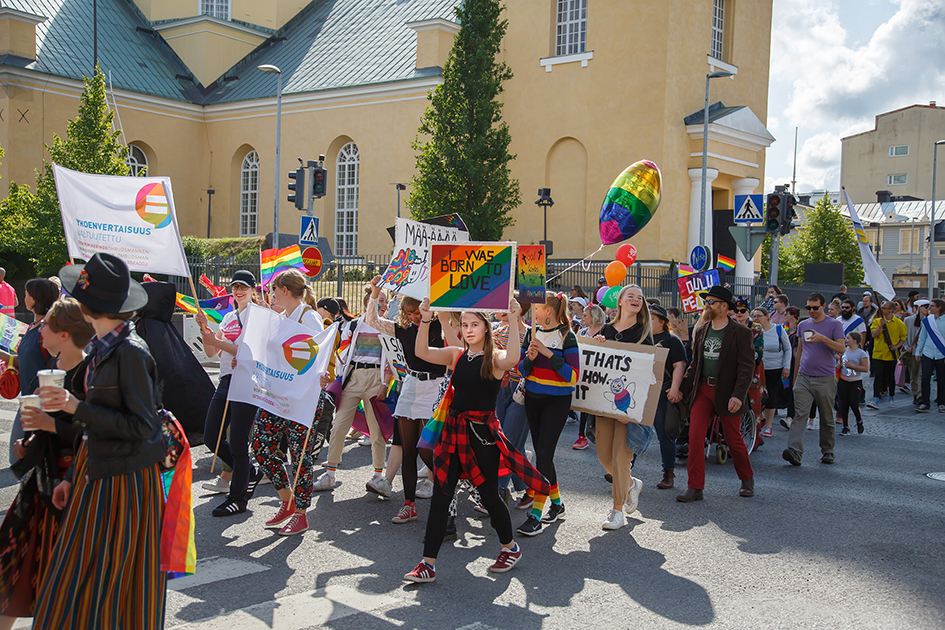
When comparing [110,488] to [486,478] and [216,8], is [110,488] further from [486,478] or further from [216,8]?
[216,8]

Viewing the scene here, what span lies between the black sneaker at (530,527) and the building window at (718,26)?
29.1 metres

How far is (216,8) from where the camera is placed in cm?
4344

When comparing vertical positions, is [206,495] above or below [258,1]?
below

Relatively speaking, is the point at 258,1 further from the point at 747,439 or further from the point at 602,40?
the point at 747,439

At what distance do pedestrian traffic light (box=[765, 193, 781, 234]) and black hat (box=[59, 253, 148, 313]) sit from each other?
14837mm

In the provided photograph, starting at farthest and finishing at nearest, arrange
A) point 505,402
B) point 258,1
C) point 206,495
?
point 258,1
point 505,402
point 206,495

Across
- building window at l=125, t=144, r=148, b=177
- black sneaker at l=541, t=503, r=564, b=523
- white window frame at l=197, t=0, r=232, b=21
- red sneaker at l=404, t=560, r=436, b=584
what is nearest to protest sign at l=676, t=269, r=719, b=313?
black sneaker at l=541, t=503, r=564, b=523

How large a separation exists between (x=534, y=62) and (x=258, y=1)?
19321mm

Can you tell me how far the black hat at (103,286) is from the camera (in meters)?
3.68

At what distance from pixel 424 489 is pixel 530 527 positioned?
1578mm

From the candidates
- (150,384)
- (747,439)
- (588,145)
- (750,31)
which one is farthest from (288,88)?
(150,384)

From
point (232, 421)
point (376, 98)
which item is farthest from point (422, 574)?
point (376, 98)

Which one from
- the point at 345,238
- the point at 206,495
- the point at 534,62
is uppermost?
the point at 534,62

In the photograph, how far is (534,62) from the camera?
31.9m
